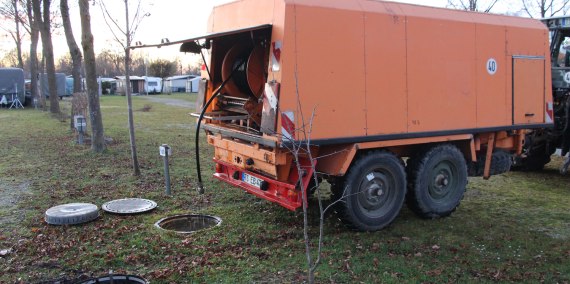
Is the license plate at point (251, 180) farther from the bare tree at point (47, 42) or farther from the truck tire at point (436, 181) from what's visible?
the bare tree at point (47, 42)

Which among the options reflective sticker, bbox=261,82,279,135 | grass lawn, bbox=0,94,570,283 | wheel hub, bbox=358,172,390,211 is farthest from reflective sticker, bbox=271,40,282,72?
grass lawn, bbox=0,94,570,283

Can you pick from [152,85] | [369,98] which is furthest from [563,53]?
[152,85]

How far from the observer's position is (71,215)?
623 centimetres

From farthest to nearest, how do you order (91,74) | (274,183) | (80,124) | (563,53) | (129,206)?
(80,124), (91,74), (563,53), (129,206), (274,183)

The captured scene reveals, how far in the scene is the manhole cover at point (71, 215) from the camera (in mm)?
6188

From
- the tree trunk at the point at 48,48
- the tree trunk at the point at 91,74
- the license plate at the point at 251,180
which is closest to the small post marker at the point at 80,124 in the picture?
the tree trunk at the point at 91,74

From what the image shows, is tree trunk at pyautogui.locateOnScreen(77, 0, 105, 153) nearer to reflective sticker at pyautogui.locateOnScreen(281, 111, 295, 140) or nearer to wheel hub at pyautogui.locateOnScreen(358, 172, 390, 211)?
reflective sticker at pyautogui.locateOnScreen(281, 111, 295, 140)

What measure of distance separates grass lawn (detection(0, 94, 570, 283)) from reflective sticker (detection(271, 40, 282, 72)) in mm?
1971

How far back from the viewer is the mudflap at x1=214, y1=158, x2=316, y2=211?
5590mm

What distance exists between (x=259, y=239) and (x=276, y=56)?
211 centimetres

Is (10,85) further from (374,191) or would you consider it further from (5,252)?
(374,191)

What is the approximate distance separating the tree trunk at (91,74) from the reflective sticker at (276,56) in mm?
7178

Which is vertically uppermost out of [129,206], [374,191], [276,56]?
[276,56]

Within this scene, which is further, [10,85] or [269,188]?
[10,85]
